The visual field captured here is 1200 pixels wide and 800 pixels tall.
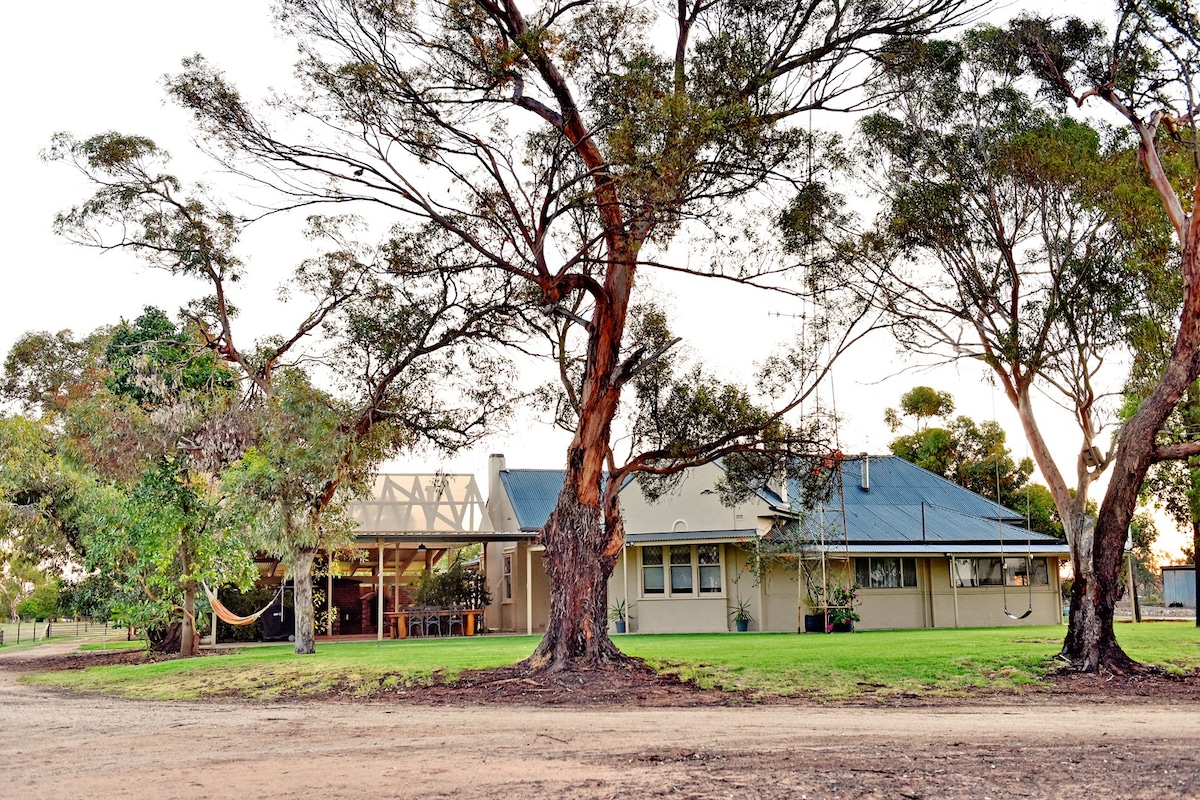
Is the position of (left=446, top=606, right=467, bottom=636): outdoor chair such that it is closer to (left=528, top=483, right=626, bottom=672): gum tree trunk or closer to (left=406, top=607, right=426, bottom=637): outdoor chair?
(left=406, top=607, right=426, bottom=637): outdoor chair

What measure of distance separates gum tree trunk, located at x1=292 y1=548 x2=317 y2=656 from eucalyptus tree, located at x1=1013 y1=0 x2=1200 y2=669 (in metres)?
12.7

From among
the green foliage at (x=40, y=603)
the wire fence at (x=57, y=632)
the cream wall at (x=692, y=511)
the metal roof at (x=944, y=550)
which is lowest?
the wire fence at (x=57, y=632)

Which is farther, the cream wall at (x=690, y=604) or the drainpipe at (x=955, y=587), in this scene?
the drainpipe at (x=955, y=587)

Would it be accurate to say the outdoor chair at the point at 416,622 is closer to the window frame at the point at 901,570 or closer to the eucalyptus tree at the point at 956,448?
the window frame at the point at 901,570

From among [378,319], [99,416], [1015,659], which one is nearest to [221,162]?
[378,319]

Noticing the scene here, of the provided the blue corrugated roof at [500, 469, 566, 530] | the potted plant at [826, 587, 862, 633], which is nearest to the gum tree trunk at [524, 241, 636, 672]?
the potted plant at [826, 587, 862, 633]

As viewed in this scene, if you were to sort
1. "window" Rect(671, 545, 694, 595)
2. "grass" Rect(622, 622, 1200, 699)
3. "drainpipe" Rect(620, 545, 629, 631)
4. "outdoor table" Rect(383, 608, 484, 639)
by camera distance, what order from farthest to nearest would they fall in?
"drainpipe" Rect(620, 545, 629, 631)
"window" Rect(671, 545, 694, 595)
"outdoor table" Rect(383, 608, 484, 639)
"grass" Rect(622, 622, 1200, 699)

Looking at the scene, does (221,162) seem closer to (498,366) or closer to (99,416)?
(498,366)

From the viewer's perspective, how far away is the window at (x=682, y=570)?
1089 inches

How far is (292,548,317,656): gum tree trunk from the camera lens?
1912 cm

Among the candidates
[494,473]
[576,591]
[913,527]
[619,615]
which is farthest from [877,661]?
[494,473]

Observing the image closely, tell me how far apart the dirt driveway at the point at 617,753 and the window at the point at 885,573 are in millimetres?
15806

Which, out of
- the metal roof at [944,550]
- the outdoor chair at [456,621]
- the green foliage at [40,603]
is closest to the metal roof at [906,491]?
the metal roof at [944,550]

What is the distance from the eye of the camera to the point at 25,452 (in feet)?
74.6
